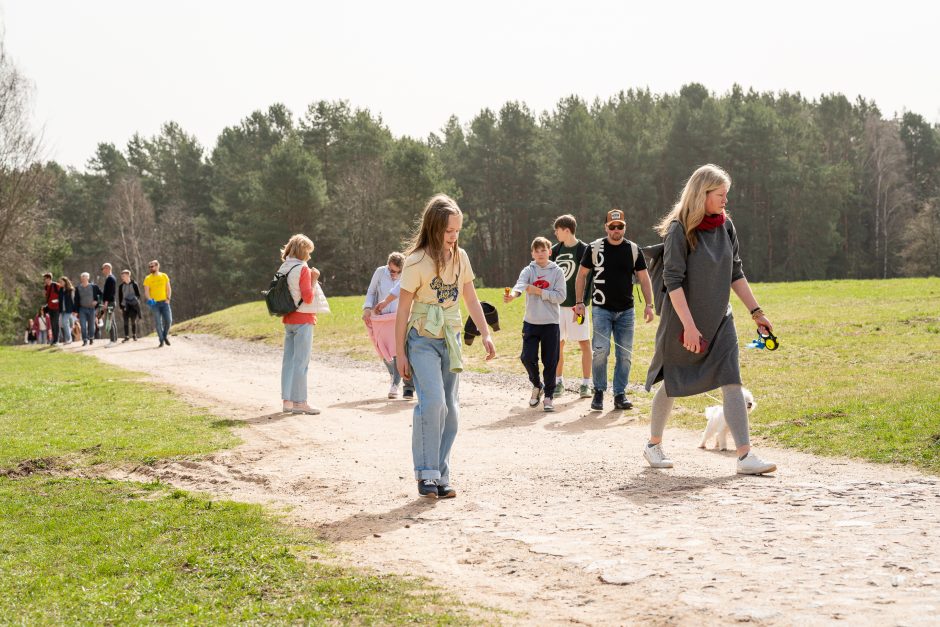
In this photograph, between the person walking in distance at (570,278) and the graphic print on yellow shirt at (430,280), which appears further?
the person walking in distance at (570,278)

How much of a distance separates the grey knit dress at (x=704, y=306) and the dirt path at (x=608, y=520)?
2.58ft

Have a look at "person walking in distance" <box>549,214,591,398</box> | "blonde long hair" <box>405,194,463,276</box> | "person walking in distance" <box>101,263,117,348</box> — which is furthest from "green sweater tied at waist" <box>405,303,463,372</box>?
"person walking in distance" <box>101,263,117,348</box>

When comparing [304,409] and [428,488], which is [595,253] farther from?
[428,488]

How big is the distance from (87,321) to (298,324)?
17.2m

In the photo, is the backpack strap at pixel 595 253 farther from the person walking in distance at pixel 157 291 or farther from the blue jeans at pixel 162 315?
the blue jeans at pixel 162 315

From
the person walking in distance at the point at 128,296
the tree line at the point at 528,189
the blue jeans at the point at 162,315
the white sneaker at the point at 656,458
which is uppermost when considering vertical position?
the tree line at the point at 528,189

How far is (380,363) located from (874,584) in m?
15.4

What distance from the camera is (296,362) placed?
39.0 feet

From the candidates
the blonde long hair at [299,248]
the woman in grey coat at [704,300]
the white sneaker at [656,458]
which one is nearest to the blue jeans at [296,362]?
the blonde long hair at [299,248]

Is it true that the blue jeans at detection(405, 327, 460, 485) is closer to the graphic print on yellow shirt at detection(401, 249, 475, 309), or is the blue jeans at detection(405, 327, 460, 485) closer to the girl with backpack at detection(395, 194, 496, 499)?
the girl with backpack at detection(395, 194, 496, 499)

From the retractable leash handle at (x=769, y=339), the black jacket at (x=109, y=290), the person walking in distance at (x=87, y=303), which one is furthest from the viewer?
the person walking in distance at (x=87, y=303)

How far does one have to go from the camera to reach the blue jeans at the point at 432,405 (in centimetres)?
655

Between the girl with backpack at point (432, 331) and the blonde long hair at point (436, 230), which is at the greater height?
the blonde long hair at point (436, 230)

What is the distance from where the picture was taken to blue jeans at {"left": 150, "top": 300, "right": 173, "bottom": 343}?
76.6ft
